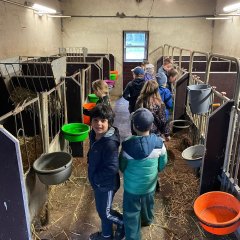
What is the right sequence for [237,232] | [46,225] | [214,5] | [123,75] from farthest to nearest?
[123,75] < [214,5] < [46,225] < [237,232]

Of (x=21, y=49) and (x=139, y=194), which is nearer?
(x=139, y=194)

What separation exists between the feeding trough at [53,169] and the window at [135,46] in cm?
761

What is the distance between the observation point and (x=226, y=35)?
7.84 m

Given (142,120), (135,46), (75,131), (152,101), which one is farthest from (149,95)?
(135,46)

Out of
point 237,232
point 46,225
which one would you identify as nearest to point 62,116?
point 46,225

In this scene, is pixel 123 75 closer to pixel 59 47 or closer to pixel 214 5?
pixel 59 47

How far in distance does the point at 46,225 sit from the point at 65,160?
2.10 ft

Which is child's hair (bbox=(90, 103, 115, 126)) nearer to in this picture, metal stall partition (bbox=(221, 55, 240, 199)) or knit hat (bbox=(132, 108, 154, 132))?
knit hat (bbox=(132, 108, 154, 132))

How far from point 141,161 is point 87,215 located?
1.06 m

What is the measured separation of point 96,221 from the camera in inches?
101

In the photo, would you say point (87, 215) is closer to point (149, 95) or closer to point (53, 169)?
point (53, 169)

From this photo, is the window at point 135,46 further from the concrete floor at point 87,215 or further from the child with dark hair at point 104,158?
the child with dark hair at point 104,158

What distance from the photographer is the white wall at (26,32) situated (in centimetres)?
530

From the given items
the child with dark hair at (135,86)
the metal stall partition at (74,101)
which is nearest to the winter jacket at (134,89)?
the child with dark hair at (135,86)
